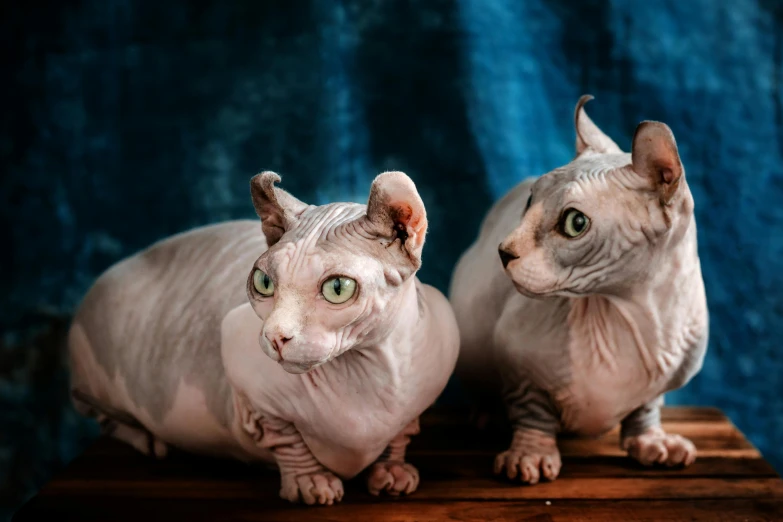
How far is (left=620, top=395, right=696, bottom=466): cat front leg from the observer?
1422mm

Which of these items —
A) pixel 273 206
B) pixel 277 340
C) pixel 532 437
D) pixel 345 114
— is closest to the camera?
pixel 277 340

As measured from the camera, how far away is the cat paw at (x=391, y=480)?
1318mm

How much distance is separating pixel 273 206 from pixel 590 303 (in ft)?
1.58

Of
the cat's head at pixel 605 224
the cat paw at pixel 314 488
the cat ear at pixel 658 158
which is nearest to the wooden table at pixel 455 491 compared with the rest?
the cat paw at pixel 314 488

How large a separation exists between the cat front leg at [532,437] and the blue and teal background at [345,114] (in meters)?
0.50

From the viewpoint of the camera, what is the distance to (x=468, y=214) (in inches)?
72.0

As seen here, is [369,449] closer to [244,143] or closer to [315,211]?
[315,211]

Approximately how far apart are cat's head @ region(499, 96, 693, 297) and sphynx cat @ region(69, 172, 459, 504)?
0.16m

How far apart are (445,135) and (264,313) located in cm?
79

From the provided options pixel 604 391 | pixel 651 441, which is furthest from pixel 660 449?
pixel 604 391

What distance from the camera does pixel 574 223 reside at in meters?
1.21

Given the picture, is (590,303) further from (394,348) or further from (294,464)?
(294,464)

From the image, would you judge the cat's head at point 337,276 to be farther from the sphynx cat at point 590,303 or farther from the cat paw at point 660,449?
the cat paw at point 660,449

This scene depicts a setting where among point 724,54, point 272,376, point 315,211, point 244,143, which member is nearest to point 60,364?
point 244,143
